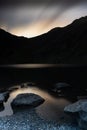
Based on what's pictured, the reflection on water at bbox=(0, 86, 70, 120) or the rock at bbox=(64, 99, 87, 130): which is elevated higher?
the rock at bbox=(64, 99, 87, 130)

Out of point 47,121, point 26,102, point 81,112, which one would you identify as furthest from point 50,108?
point 81,112

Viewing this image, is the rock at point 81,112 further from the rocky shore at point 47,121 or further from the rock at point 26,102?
the rock at point 26,102

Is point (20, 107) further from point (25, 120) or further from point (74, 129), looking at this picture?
point (74, 129)

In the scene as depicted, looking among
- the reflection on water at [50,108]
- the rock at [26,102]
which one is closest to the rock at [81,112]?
the reflection on water at [50,108]

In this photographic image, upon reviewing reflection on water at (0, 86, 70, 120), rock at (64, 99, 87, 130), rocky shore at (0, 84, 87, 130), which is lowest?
reflection on water at (0, 86, 70, 120)

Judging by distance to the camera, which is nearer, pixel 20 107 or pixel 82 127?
pixel 82 127

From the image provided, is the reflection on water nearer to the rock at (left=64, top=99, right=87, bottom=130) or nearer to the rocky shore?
the rocky shore

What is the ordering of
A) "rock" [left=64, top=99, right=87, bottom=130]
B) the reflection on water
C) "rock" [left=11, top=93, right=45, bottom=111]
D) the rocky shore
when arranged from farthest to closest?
"rock" [left=11, top=93, right=45, bottom=111] < the reflection on water < the rocky shore < "rock" [left=64, top=99, right=87, bottom=130]

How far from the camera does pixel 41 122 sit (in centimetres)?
2681

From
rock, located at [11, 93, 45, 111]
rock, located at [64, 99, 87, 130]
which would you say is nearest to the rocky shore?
rock, located at [64, 99, 87, 130]

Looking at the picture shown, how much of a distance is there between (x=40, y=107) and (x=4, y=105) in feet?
19.2

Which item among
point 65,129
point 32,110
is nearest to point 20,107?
point 32,110

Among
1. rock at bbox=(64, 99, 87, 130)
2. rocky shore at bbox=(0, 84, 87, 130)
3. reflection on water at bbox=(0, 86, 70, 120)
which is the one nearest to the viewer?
rock at bbox=(64, 99, 87, 130)

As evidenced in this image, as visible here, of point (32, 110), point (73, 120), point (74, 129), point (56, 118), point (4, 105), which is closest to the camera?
point (74, 129)
